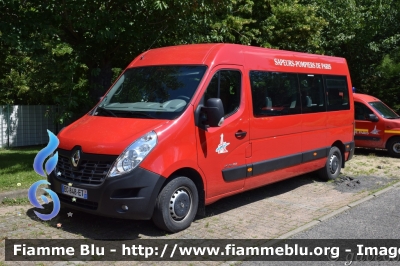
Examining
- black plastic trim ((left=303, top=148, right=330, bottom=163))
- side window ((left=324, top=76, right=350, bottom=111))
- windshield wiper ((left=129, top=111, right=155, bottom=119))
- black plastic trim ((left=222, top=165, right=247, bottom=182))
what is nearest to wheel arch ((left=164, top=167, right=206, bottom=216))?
black plastic trim ((left=222, top=165, right=247, bottom=182))

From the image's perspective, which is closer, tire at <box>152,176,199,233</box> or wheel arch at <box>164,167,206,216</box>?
tire at <box>152,176,199,233</box>

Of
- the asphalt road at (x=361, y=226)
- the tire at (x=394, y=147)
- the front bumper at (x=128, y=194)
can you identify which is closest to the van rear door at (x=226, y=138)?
the front bumper at (x=128, y=194)

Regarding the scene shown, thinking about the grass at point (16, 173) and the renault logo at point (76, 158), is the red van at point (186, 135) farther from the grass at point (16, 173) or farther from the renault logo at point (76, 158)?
the grass at point (16, 173)

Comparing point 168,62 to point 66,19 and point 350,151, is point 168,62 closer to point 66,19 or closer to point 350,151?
point 66,19

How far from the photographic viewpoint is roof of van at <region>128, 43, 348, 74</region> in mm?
6883

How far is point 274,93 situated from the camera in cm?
798

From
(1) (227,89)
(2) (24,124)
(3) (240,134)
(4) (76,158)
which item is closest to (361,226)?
(3) (240,134)

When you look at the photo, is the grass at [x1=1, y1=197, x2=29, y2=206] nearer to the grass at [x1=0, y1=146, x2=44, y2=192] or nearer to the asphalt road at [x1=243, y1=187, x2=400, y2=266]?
the grass at [x1=0, y1=146, x2=44, y2=192]

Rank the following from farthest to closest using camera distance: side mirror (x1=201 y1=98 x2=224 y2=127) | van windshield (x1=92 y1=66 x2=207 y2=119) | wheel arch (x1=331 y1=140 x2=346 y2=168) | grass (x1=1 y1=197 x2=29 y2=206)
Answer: wheel arch (x1=331 y1=140 x2=346 y2=168)
grass (x1=1 y1=197 x2=29 y2=206)
van windshield (x1=92 y1=66 x2=207 y2=119)
side mirror (x1=201 y1=98 x2=224 y2=127)

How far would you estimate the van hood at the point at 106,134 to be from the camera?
566cm

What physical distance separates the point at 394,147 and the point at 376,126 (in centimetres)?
84

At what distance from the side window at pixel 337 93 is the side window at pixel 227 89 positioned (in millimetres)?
3355

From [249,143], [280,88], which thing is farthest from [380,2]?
[249,143]

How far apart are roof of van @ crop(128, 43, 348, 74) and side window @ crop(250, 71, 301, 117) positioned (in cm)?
16
